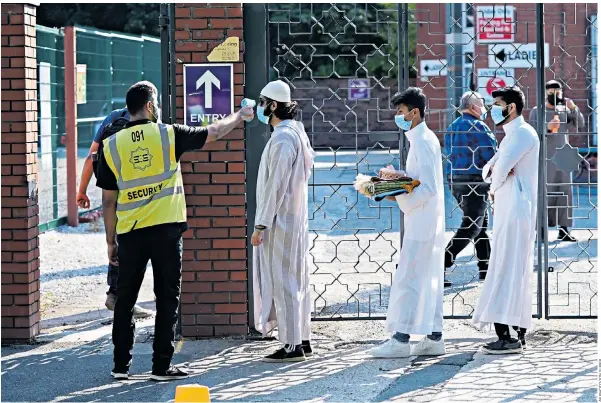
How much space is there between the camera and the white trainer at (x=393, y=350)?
7609 mm

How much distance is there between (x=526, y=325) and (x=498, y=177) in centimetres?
103

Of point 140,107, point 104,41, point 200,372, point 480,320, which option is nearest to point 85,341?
point 200,372

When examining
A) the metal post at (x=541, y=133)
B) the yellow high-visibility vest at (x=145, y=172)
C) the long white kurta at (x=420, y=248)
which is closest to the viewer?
the yellow high-visibility vest at (x=145, y=172)

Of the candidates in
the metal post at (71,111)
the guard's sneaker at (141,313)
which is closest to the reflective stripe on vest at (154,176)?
the guard's sneaker at (141,313)

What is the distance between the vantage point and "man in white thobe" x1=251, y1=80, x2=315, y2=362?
7457 millimetres

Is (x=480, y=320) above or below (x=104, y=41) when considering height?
below

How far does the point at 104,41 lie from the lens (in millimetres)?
17250

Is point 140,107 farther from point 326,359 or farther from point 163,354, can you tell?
point 326,359

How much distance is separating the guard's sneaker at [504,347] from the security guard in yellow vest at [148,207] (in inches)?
82.6

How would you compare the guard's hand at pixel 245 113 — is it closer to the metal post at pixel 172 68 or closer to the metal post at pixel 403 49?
the metal post at pixel 172 68

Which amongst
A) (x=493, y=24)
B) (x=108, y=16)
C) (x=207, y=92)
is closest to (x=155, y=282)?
(x=207, y=92)

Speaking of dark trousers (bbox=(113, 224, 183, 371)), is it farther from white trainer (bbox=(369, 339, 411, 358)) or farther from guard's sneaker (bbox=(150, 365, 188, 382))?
white trainer (bbox=(369, 339, 411, 358))

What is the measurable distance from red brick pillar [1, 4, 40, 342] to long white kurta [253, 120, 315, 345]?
182 centimetres

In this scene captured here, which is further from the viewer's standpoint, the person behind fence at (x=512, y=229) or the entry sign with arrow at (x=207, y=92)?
the entry sign with arrow at (x=207, y=92)
